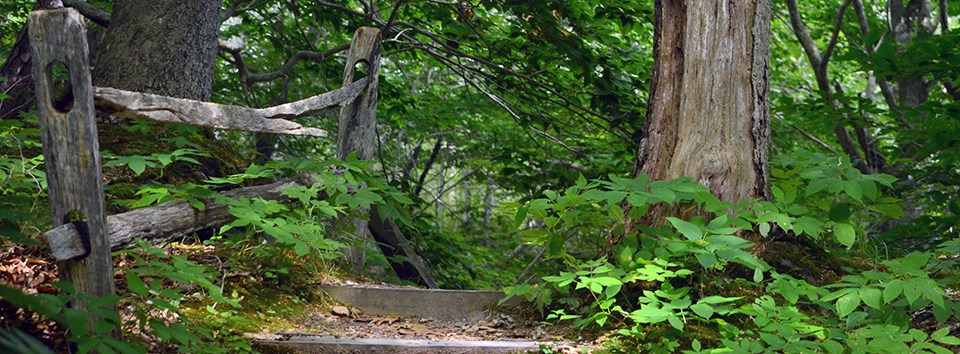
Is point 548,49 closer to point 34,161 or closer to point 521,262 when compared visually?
point 34,161

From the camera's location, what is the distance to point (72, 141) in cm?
253

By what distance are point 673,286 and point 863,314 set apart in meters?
0.90

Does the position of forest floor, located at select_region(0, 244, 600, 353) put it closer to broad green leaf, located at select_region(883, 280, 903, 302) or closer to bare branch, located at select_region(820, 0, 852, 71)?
broad green leaf, located at select_region(883, 280, 903, 302)

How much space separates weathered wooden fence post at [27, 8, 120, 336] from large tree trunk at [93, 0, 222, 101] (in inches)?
116

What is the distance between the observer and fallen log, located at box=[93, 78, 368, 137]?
318 centimetres

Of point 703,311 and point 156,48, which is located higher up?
point 156,48

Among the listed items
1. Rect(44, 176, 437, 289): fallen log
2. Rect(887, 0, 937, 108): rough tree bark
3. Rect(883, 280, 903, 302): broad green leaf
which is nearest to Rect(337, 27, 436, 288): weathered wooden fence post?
Rect(44, 176, 437, 289): fallen log

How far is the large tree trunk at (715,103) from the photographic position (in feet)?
13.3

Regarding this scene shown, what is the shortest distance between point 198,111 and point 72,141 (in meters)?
1.05

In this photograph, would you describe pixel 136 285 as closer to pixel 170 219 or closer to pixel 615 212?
pixel 170 219

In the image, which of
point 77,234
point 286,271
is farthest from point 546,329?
point 77,234

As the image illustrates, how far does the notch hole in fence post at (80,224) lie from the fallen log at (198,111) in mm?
669

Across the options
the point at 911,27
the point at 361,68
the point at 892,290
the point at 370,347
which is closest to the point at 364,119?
the point at 361,68

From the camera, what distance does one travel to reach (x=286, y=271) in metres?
4.33
